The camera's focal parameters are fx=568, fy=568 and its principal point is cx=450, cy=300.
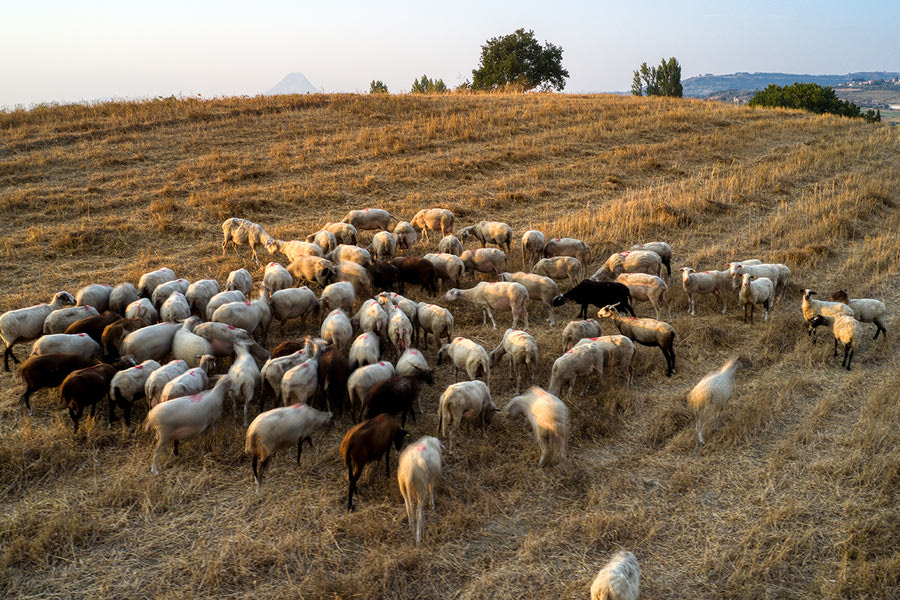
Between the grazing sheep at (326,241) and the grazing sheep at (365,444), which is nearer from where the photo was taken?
the grazing sheep at (365,444)

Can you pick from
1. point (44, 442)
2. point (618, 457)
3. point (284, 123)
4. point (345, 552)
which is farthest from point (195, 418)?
point (284, 123)

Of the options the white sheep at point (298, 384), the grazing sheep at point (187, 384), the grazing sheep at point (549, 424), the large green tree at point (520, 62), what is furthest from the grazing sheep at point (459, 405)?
the large green tree at point (520, 62)

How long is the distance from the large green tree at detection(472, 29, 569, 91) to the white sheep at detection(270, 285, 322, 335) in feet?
161

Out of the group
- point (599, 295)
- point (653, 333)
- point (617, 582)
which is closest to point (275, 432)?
point (617, 582)

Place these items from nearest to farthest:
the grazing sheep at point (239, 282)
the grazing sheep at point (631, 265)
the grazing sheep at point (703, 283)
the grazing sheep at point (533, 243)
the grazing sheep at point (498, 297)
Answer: the grazing sheep at point (498, 297), the grazing sheep at point (239, 282), the grazing sheep at point (703, 283), the grazing sheep at point (631, 265), the grazing sheep at point (533, 243)

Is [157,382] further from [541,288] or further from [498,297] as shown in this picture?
[541,288]

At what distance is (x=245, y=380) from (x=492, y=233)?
23.1 feet

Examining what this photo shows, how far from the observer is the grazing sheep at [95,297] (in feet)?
29.2

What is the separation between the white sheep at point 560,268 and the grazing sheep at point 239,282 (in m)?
5.25

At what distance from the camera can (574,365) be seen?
7340 millimetres

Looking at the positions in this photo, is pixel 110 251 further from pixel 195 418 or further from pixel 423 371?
pixel 423 371

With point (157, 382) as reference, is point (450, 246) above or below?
above

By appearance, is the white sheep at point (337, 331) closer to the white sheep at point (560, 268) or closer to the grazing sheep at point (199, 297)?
the grazing sheep at point (199, 297)

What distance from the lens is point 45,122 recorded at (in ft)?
69.3
